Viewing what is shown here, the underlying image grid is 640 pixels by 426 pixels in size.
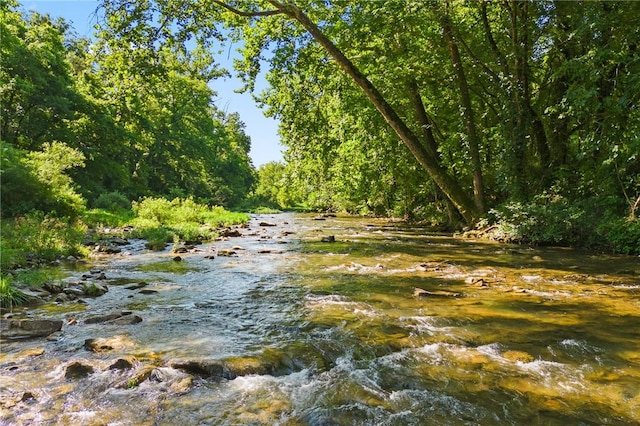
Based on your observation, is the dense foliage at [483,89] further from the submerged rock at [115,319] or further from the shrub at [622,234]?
the submerged rock at [115,319]

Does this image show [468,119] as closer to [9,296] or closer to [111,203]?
[9,296]

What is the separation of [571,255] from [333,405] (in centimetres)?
1175

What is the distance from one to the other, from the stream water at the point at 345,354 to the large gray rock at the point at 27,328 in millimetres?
220

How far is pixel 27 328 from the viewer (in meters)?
5.91

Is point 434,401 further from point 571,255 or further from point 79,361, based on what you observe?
point 571,255

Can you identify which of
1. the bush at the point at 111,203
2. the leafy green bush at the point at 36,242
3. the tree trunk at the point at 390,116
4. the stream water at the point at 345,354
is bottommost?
the stream water at the point at 345,354

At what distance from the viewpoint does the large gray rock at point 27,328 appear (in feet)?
18.8

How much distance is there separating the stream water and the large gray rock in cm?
22

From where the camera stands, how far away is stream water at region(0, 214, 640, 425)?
3.82 metres

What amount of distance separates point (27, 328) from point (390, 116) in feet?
47.3

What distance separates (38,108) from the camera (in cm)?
3058

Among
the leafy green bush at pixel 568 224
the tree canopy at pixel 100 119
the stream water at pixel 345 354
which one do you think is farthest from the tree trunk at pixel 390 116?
the stream water at pixel 345 354

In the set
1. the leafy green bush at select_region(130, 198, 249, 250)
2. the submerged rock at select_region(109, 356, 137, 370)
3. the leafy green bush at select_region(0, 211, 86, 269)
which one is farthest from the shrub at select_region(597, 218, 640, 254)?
the leafy green bush at select_region(0, 211, 86, 269)

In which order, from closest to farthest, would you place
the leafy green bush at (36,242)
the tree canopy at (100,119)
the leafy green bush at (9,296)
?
the leafy green bush at (9,296)
the leafy green bush at (36,242)
the tree canopy at (100,119)
